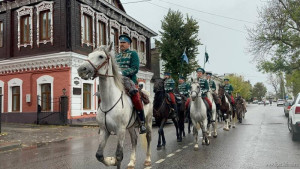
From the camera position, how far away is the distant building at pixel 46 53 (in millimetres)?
19547

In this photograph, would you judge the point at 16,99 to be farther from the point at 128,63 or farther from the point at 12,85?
the point at 128,63

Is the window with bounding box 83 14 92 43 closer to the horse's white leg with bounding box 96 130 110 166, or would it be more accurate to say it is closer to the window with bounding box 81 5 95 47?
the window with bounding box 81 5 95 47

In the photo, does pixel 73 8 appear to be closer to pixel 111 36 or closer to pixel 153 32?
pixel 111 36

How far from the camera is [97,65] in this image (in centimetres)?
481

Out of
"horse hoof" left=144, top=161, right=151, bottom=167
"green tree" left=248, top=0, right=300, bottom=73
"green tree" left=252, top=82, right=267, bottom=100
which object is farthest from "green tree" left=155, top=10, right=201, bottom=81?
"green tree" left=252, top=82, right=267, bottom=100

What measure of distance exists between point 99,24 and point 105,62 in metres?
19.1

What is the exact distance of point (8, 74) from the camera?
21.8 metres

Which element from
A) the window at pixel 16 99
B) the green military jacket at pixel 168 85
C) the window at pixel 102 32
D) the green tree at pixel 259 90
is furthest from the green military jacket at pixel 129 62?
the green tree at pixel 259 90

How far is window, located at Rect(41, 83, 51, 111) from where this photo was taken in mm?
20077

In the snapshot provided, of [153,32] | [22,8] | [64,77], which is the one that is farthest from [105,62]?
[153,32]

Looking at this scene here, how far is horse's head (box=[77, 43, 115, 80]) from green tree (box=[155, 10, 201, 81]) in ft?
Result: 88.0

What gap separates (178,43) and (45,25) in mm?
16378

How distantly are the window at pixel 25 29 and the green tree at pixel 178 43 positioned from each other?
1581 centimetres

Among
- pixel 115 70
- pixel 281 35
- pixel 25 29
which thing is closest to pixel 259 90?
pixel 281 35
